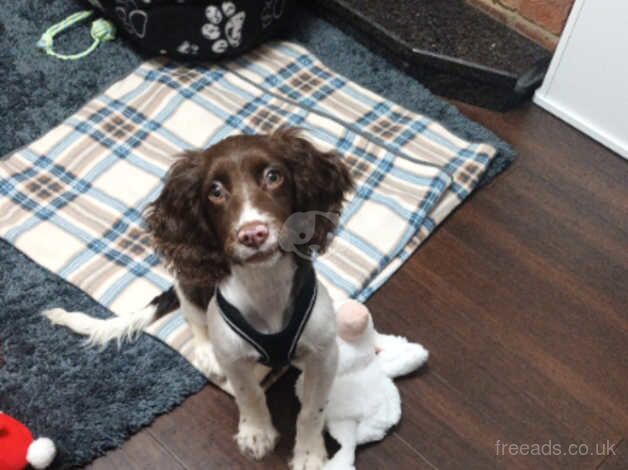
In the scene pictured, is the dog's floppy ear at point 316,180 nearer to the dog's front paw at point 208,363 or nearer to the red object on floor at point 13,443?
the dog's front paw at point 208,363

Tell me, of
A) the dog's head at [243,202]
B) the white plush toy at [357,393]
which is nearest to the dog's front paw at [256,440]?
the white plush toy at [357,393]

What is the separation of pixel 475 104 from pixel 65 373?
1781mm

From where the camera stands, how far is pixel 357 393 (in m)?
1.91

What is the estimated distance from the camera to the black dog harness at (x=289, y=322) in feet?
5.10

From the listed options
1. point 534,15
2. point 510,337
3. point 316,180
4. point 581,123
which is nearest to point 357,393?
point 510,337

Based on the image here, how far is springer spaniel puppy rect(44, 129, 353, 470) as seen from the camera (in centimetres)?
138

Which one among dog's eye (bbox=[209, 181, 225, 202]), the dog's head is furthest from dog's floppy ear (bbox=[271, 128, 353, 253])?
dog's eye (bbox=[209, 181, 225, 202])

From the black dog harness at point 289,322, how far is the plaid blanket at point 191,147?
53 cm

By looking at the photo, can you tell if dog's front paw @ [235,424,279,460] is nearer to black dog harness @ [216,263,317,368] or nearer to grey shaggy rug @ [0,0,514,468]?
grey shaggy rug @ [0,0,514,468]

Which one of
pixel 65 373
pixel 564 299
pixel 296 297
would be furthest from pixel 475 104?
pixel 65 373

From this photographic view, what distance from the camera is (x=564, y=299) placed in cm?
229

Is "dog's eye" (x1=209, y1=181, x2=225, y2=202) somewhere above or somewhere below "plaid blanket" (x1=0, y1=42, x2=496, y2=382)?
above

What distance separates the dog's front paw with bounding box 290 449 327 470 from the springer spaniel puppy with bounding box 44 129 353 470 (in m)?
0.09

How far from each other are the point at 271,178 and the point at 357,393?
74 centimetres
